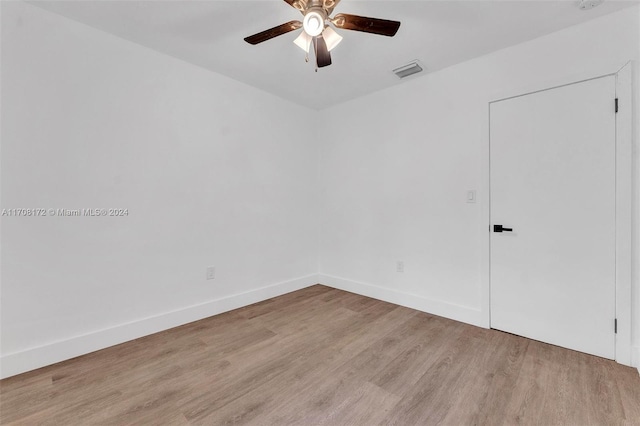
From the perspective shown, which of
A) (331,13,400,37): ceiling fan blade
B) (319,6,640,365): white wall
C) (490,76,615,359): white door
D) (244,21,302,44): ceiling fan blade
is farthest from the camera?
(319,6,640,365): white wall

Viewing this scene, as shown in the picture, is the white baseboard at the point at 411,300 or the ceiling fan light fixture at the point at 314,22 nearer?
the ceiling fan light fixture at the point at 314,22

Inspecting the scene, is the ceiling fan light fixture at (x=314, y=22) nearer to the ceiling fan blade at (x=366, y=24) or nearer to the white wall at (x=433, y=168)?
the ceiling fan blade at (x=366, y=24)

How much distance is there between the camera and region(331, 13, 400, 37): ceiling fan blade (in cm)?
171

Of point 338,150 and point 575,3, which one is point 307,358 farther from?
point 575,3

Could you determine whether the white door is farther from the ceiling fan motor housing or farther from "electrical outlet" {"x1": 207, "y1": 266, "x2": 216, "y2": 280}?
"electrical outlet" {"x1": 207, "y1": 266, "x2": 216, "y2": 280}

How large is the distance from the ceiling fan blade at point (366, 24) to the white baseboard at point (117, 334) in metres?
2.87

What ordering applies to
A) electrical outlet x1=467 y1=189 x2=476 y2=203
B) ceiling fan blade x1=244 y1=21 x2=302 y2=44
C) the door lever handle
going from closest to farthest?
ceiling fan blade x1=244 y1=21 x2=302 y2=44 < the door lever handle < electrical outlet x1=467 y1=189 x2=476 y2=203

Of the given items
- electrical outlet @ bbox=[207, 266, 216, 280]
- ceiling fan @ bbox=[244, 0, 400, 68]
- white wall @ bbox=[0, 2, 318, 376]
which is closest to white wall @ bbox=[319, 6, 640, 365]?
white wall @ bbox=[0, 2, 318, 376]

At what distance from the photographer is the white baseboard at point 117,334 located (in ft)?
6.45

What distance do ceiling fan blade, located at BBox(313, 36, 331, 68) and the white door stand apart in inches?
67.4

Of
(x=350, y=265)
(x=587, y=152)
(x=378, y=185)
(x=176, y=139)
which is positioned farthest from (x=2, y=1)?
(x=587, y=152)

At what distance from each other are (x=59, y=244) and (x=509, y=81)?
13.4 feet

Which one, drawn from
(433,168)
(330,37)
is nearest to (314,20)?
(330,37)

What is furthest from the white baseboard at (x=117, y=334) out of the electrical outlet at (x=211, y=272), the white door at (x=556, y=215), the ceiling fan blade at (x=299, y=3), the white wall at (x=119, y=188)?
the ceiling fan blade at (x=299, y=3)
